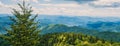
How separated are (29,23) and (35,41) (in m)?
2.71

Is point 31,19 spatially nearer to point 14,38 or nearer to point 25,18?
point 25,18

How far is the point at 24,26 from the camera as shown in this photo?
37.5 metres

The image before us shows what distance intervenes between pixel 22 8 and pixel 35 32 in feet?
12.5

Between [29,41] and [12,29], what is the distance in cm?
282

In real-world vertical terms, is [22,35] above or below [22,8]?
below

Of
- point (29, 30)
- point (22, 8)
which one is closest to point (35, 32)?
point (29, 30)

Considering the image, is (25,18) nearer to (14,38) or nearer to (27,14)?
(27,14)

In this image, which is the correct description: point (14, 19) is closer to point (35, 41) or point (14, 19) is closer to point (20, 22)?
point (20, 22)

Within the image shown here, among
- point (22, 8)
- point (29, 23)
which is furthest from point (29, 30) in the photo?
point (22, 8)

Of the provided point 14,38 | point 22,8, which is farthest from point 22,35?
point 22,8

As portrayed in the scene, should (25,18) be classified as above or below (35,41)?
above

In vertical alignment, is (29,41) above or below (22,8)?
below

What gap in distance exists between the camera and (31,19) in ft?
125

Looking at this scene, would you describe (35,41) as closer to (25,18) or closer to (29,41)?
(29,41)
